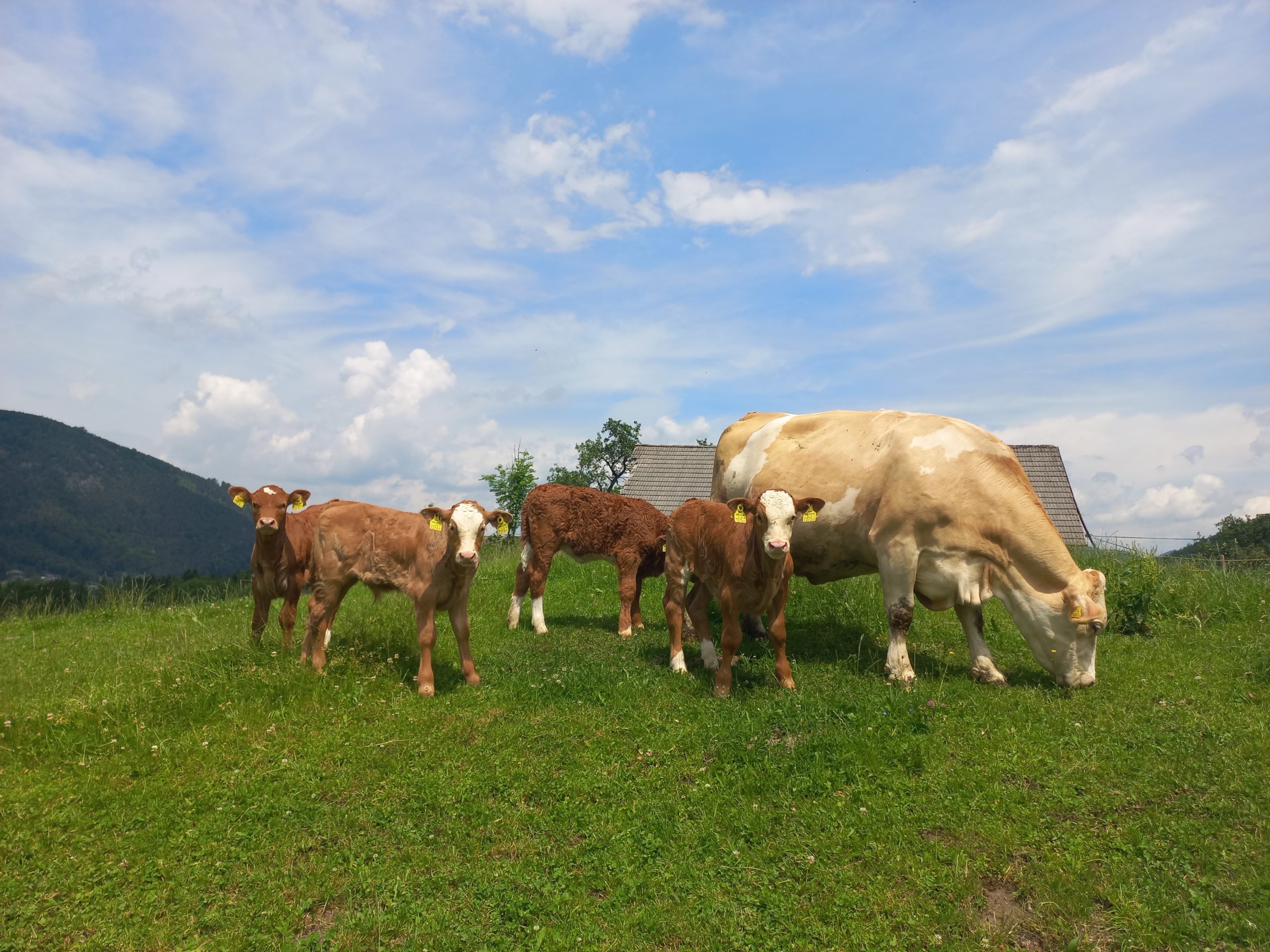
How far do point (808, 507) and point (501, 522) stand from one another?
12.0 ft

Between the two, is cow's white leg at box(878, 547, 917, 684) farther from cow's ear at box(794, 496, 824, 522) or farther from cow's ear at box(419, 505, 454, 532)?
cow's ear at box(419, 505, 454, 532)

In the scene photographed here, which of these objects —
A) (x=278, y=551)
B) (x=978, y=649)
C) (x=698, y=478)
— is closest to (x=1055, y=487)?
(x=698, y=478)

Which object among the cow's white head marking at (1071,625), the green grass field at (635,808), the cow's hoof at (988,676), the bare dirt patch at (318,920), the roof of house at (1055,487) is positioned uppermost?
the roof of house at (1055,487)

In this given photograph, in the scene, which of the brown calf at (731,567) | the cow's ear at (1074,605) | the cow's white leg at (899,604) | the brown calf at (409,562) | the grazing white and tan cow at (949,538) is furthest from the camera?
the cow's white leg at (899,604)

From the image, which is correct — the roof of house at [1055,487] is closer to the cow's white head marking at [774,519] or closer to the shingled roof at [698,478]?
the shingled roof at [698,478]

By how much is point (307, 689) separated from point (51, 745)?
2306mm

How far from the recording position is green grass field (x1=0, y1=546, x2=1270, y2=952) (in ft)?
16.2

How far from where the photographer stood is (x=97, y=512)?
491ft

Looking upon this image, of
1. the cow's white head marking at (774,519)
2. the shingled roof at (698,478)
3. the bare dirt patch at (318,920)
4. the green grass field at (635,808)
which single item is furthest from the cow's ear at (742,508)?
the shingled roof at (698,478)

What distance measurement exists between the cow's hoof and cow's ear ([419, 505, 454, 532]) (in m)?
6.45

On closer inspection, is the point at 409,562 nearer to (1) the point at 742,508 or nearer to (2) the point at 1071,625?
(1) the point at 742,508

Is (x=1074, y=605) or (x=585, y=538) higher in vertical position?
(x=585, y=538)

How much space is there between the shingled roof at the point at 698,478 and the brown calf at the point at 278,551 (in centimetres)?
1906

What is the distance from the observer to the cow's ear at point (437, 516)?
8.77m
